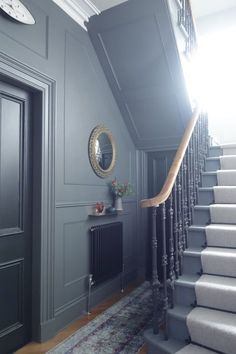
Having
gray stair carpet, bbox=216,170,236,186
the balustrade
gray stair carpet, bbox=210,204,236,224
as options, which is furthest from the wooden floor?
gray stair carpet, bbox=216,170,236,186

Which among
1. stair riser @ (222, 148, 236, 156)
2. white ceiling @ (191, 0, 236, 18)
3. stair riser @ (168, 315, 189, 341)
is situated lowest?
stair riser @ (168, 315, 189, 341)

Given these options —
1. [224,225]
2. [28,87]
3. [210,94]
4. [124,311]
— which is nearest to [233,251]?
[224,225]

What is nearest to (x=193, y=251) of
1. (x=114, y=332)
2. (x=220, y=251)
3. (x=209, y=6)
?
(x=220, y=251)

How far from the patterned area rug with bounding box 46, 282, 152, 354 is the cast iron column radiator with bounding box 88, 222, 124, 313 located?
0.36 metres

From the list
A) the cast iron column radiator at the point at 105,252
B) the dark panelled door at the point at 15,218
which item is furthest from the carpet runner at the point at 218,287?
the dark panelled door at the point at 15,218

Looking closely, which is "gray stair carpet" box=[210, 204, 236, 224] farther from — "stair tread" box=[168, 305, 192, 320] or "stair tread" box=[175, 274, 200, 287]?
"stair tread" box=[168, 305, 192, 320]

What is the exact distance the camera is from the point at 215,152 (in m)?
3.54

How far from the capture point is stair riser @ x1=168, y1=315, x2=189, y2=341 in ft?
6.44

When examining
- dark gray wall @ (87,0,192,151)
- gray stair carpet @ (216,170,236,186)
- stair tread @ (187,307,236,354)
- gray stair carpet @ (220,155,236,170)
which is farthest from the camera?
gray stair carpet @ (220,155,236,170)

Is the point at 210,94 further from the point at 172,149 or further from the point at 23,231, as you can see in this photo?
the point at 23,231

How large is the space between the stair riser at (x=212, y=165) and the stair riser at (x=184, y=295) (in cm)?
163

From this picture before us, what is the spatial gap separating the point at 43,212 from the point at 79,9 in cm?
214

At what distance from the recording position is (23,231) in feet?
7.70

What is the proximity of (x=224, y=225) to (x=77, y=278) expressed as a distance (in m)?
1.54
